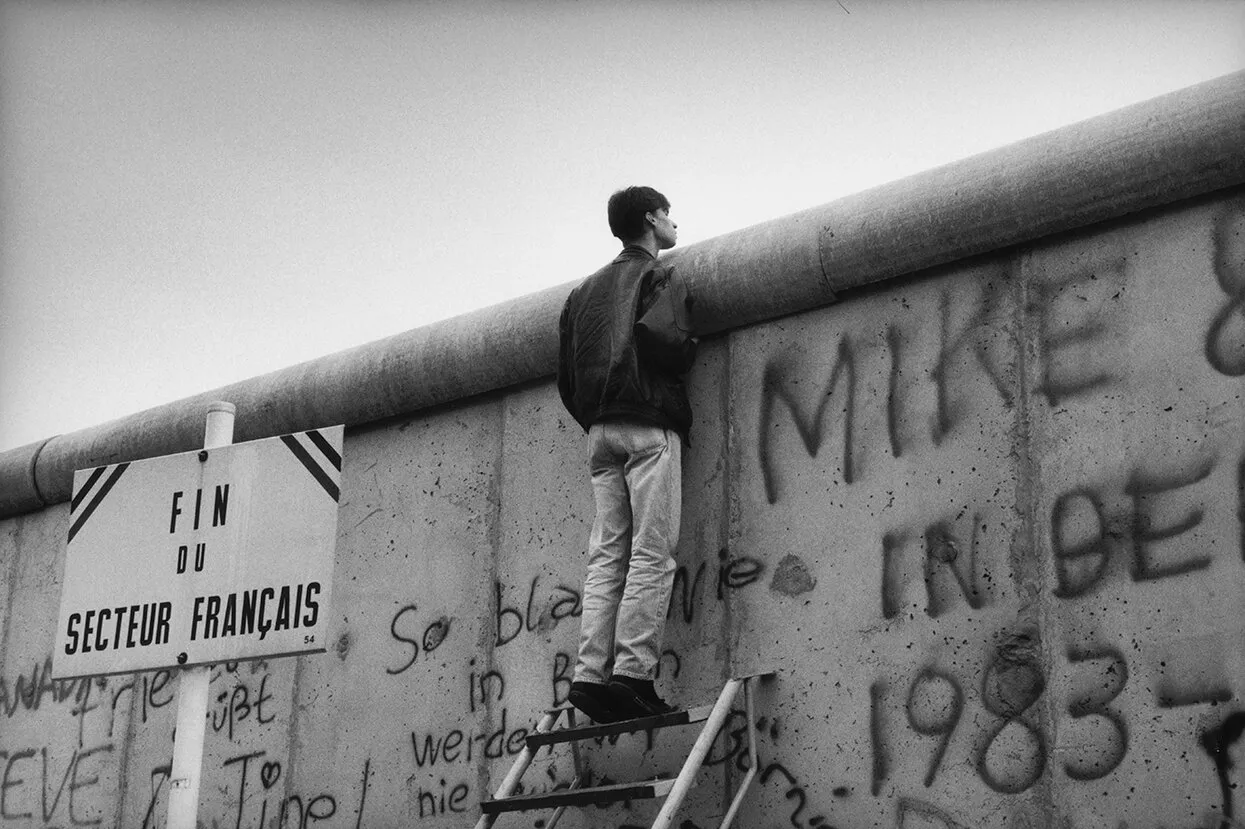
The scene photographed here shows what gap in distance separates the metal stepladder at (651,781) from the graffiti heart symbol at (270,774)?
1.54 m

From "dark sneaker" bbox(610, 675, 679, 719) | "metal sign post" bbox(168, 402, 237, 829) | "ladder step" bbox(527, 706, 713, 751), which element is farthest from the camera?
"dark sneaker" bbox(610, 675, 679, 719)

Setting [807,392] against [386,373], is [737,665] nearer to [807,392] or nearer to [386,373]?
[807,392]

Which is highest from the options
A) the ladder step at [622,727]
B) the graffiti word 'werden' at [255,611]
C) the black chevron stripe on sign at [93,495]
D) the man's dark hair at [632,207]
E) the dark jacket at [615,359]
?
the man's dark hair at [632,207]

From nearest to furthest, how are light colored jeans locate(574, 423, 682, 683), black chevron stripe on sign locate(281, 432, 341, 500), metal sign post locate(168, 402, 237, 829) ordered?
metal sign post locate(168, 402, 237, 829) → black chevron stripe on sign locate(281, 432, 341, 500) → light colored jeans locate(574, 423, 682, 683)

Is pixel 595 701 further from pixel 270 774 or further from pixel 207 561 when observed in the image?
pixel 270 774

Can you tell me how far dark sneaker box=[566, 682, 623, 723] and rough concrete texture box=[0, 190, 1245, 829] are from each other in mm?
347

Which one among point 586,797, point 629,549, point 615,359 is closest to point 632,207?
point 615,359

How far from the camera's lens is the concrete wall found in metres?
4.84

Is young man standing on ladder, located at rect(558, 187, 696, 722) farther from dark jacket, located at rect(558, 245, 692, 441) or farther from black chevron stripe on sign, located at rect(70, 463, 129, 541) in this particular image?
black chevron stripe on sign, located at rect(70, 463, 129, 541)

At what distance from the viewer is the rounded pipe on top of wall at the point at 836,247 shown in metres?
5.13

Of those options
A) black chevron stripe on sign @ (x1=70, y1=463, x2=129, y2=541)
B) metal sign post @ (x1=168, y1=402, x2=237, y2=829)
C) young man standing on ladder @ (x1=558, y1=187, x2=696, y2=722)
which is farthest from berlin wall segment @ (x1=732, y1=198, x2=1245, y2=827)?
black chevron stripe on sign @ (x1=70, y1=463, x2=129, y2=541)

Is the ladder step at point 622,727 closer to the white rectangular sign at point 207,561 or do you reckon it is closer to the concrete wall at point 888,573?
the concrete wall at point 888,573

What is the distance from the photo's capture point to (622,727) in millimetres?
5500

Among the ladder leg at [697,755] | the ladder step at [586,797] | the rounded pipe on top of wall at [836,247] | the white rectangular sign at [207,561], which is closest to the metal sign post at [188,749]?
the white rectangular sign at [207,561]
